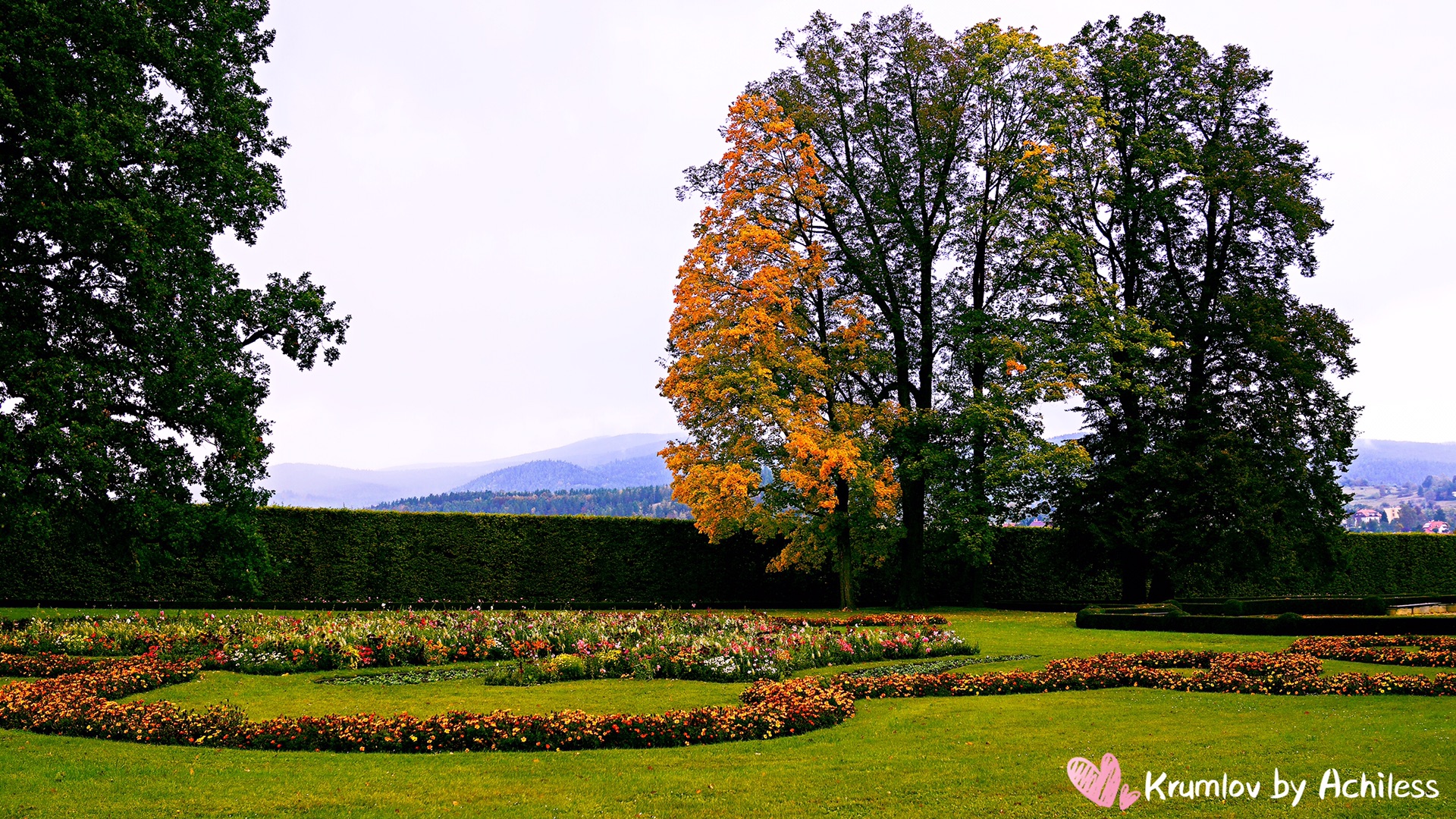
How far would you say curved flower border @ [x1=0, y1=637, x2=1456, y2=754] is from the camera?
9180mm

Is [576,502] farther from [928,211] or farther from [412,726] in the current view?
[412,726]

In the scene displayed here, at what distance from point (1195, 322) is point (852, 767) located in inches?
1113

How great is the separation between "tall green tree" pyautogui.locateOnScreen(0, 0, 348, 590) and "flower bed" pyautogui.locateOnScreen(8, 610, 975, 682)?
1858 millimetres

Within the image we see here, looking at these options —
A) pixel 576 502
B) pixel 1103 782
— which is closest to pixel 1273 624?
pixel 1103 782

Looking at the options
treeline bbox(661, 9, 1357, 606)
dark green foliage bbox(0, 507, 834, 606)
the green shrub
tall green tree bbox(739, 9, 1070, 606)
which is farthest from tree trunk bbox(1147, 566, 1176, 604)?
the green shrub

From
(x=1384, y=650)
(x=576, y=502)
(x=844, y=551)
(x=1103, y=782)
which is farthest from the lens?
(x=576, y=502)

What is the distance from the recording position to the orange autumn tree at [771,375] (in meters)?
27.4

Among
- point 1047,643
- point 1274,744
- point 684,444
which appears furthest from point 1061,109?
point 1274,744

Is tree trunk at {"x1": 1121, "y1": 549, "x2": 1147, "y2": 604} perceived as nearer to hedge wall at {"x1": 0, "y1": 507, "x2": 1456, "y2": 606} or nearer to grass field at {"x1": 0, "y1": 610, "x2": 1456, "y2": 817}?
hedge wall at {"x1": 0, "y1": 507, "x2": 1456, "y2": 606}

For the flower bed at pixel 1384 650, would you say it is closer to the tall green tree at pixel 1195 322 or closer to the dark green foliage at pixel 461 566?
the tall green tree at pixel 1195 322

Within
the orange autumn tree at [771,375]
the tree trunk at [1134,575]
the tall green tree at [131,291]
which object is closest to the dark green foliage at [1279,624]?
the orange autumn tree at [771,375]

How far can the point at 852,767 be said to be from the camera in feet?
26.5

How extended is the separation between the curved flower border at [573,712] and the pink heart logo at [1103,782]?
3.04m

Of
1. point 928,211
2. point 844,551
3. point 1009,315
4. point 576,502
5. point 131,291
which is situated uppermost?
point 928,211
